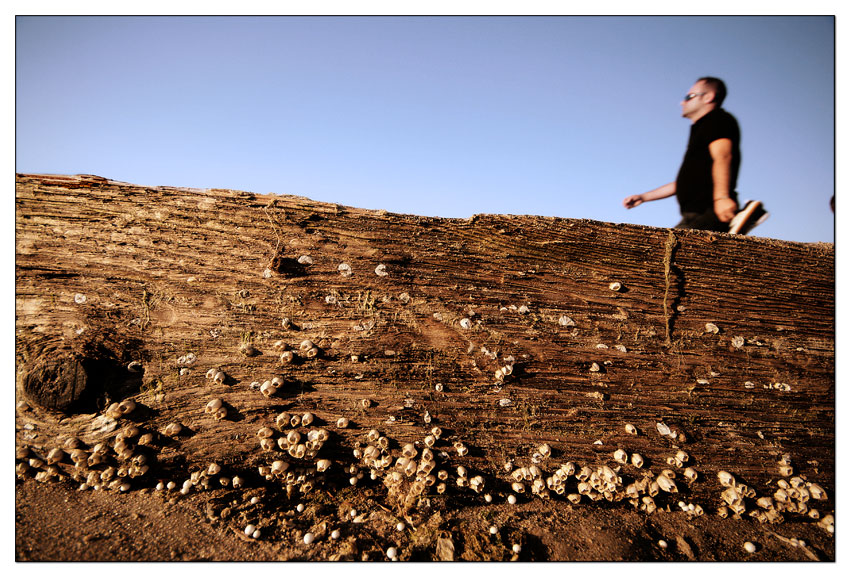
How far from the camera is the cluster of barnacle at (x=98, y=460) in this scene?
2541mm

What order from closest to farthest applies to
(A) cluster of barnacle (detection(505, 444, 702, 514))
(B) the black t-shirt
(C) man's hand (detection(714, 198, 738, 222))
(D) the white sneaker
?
(A) cluster of barnacle (detection(505, 444, 702, 514)) → (D) the white sneaker → (C) man's hand (detection(714, 198, 738, 222)) → (B) the black t-shirt

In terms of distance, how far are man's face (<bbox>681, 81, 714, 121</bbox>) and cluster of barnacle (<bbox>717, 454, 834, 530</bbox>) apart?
4.32m

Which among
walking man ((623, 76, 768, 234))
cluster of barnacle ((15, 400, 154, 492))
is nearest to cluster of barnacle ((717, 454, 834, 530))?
walking man ((623, 76, 768, 234))

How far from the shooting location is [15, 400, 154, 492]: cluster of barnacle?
8.34 feet

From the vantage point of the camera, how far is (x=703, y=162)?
4418 millimetres

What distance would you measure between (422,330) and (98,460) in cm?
261

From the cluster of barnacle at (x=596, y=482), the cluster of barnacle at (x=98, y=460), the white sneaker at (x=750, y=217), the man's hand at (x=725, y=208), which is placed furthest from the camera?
the man's hand at (x=725, y=208)

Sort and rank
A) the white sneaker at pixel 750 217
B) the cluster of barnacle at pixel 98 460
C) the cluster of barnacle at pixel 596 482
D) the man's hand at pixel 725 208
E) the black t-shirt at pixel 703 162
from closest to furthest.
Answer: the cluster of barnacle at pixel 98 460, the cluster of barnacle at pixel 596 482, the white sneaker at pixel 750 217, the man's hand at pixel 725 208, the black t-shirt at pixel 703 162

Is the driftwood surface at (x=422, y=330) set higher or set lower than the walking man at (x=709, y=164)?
lower

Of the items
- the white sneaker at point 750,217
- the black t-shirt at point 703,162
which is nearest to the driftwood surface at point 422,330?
the white sneaker at point 750,217

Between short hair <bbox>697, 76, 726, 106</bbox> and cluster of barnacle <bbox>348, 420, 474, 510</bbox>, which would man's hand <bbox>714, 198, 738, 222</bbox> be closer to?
short hair <bbox>697, 76, 726, 106</bbox>

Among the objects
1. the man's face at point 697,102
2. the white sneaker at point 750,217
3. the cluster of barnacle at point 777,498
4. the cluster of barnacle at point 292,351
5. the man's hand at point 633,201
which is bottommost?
the cluster of barnacle at point 777,498

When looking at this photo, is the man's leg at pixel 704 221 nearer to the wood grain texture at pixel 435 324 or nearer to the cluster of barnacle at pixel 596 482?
the wood grain texture at pixel 435 324

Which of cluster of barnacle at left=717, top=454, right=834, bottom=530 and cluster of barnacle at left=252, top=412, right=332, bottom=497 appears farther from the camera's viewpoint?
cluster of barnacle at left=717, top=454, right=834, bottom=530
